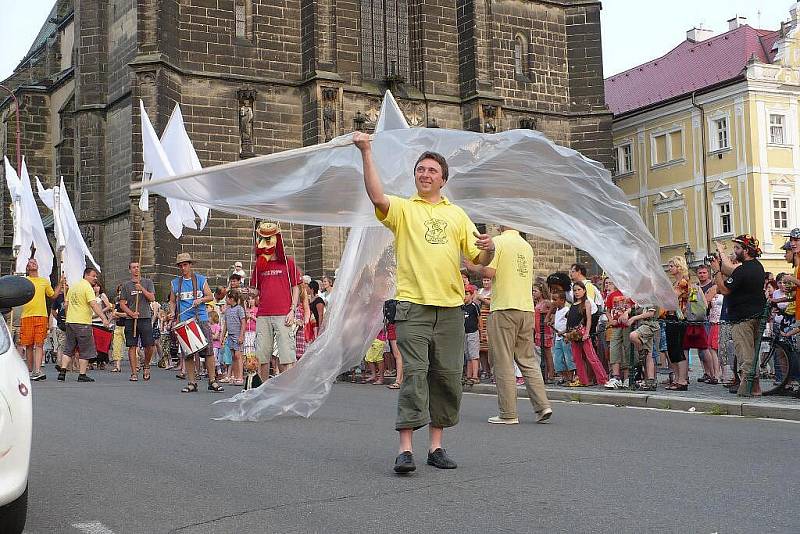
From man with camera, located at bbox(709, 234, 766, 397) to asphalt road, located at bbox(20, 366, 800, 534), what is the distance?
171 cm

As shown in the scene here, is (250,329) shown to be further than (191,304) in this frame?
Yes

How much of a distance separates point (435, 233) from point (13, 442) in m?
3.28

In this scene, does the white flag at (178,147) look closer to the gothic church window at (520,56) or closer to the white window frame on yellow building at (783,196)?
the gothic church window at (520,56)

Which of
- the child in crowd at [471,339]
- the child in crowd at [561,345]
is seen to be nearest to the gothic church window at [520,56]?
the child in crowd at [471,339]

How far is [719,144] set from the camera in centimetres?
5022

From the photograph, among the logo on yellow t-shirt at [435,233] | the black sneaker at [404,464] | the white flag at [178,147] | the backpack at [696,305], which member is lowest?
the black sneaker at [404,464]

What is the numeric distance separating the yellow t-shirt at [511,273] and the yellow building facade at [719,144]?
40.6m

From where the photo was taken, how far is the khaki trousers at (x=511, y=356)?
1047cm

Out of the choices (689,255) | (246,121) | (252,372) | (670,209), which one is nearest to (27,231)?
(252,372)

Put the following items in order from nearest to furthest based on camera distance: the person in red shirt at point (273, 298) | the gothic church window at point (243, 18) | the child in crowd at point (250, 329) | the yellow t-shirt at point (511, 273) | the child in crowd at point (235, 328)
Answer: the yellow t-shirt at point (511, 273) < the person in red shirt at point (273, 298) < the child in crowd at point (250, 329) < the child in crowd at point (235, 328) < the gothic church window at point (243, 18)

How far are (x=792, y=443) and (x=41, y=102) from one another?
46912 millimetres

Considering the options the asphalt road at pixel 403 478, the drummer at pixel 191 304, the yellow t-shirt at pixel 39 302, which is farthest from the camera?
the yellow t-shirt at pixel 39 302

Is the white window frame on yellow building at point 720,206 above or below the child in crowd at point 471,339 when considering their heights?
above

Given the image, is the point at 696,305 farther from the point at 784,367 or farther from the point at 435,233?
the point at 435,233
